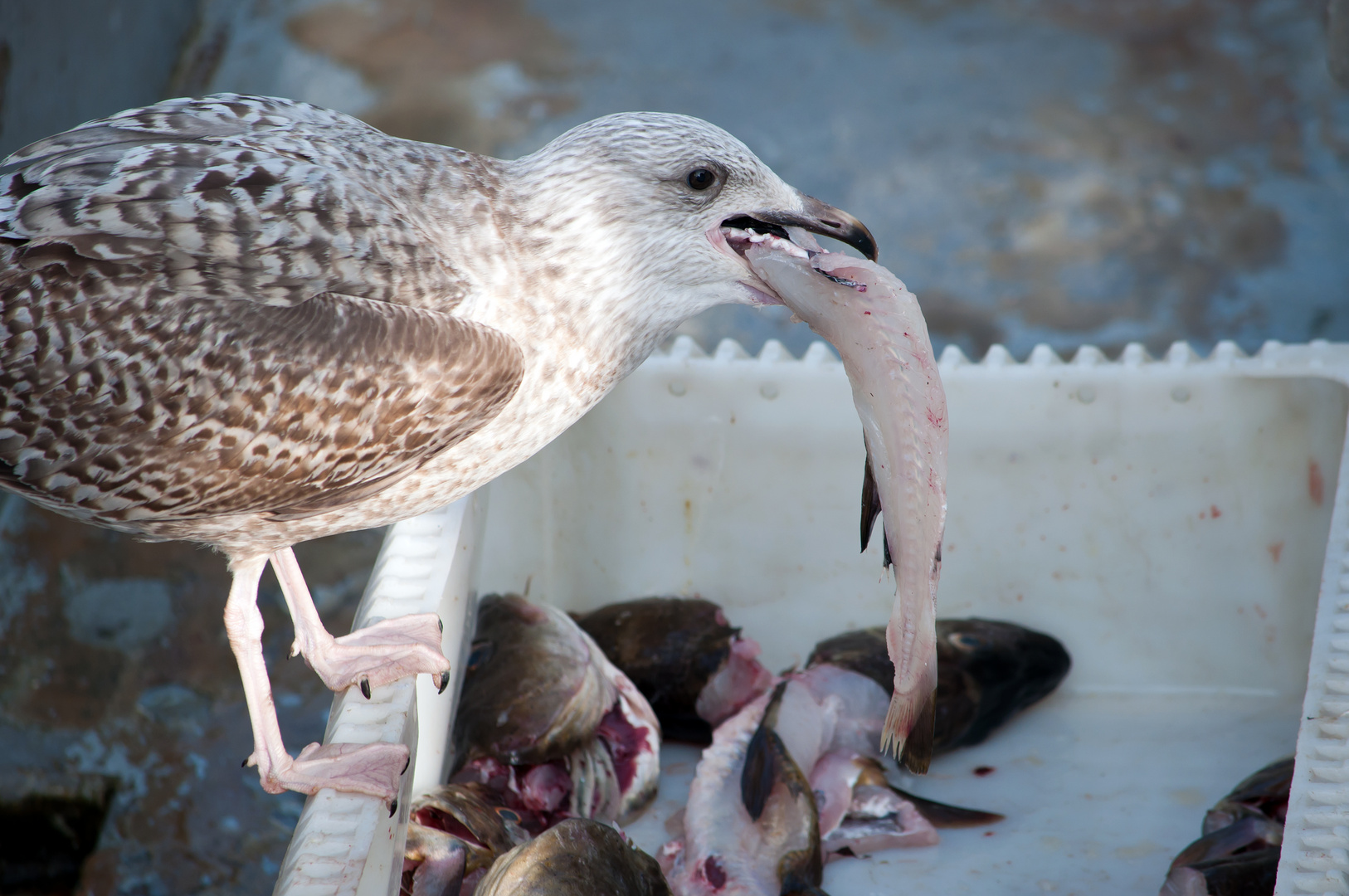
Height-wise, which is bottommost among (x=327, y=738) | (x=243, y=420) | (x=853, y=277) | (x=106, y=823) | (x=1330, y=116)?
(x=106, y=823)

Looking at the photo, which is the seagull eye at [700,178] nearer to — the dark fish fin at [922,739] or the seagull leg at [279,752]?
the dark fish fin at [922,739]

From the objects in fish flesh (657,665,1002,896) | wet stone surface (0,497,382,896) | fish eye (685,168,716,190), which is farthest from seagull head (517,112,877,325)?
wet stone surface (0,497,382,896)

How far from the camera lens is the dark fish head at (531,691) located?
7.59 ft

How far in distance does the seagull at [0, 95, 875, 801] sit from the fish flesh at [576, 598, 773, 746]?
0.68 m

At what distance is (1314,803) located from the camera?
1705mm

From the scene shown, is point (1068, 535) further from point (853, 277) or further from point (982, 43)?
point (982, 43)

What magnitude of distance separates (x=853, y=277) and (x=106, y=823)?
2.74 m

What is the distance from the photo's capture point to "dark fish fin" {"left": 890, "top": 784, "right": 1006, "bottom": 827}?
2.36 m

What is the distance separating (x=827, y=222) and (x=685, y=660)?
43.5 inches

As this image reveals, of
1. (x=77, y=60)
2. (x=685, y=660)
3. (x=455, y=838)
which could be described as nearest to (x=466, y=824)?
(x=455, y=838)

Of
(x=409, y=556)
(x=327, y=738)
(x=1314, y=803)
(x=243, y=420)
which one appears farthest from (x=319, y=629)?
(x=1314, y=803)

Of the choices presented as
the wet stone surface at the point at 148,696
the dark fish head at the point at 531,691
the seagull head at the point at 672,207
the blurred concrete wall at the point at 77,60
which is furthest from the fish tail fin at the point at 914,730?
the blurred concrete wall at the point at 77,60

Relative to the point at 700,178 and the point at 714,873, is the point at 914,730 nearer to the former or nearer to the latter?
the point at 714,873

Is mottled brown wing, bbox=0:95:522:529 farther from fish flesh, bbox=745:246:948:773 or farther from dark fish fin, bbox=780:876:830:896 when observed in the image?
dark fish fin, bbox=780:876:830:896
